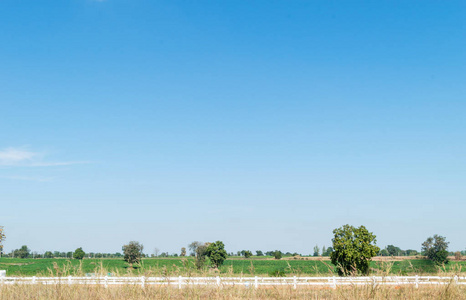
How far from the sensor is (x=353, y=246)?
5231cm

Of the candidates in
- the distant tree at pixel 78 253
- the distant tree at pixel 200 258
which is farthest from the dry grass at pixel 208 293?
the distant tree at pixel 78 253

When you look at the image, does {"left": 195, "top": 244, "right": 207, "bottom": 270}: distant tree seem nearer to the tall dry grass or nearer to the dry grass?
the tall dry grass

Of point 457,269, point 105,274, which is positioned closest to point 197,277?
point 105,274

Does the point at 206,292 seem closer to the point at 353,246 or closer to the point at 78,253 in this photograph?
the point at 353,246

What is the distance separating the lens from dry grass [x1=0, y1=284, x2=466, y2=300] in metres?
7.15

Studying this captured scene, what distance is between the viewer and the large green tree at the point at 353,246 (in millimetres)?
50812

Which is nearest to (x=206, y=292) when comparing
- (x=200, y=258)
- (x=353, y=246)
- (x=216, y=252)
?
(x=200, y=258)

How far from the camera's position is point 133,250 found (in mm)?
88250

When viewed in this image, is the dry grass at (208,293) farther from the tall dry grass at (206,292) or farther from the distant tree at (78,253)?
the distant tree at (78,253)

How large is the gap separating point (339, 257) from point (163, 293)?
160 ft

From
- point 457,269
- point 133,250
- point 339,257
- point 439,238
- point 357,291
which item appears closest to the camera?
point 357,291

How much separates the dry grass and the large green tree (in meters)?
45.4

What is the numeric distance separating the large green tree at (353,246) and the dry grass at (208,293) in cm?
4542

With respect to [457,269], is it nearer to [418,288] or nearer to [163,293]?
[418,288]
